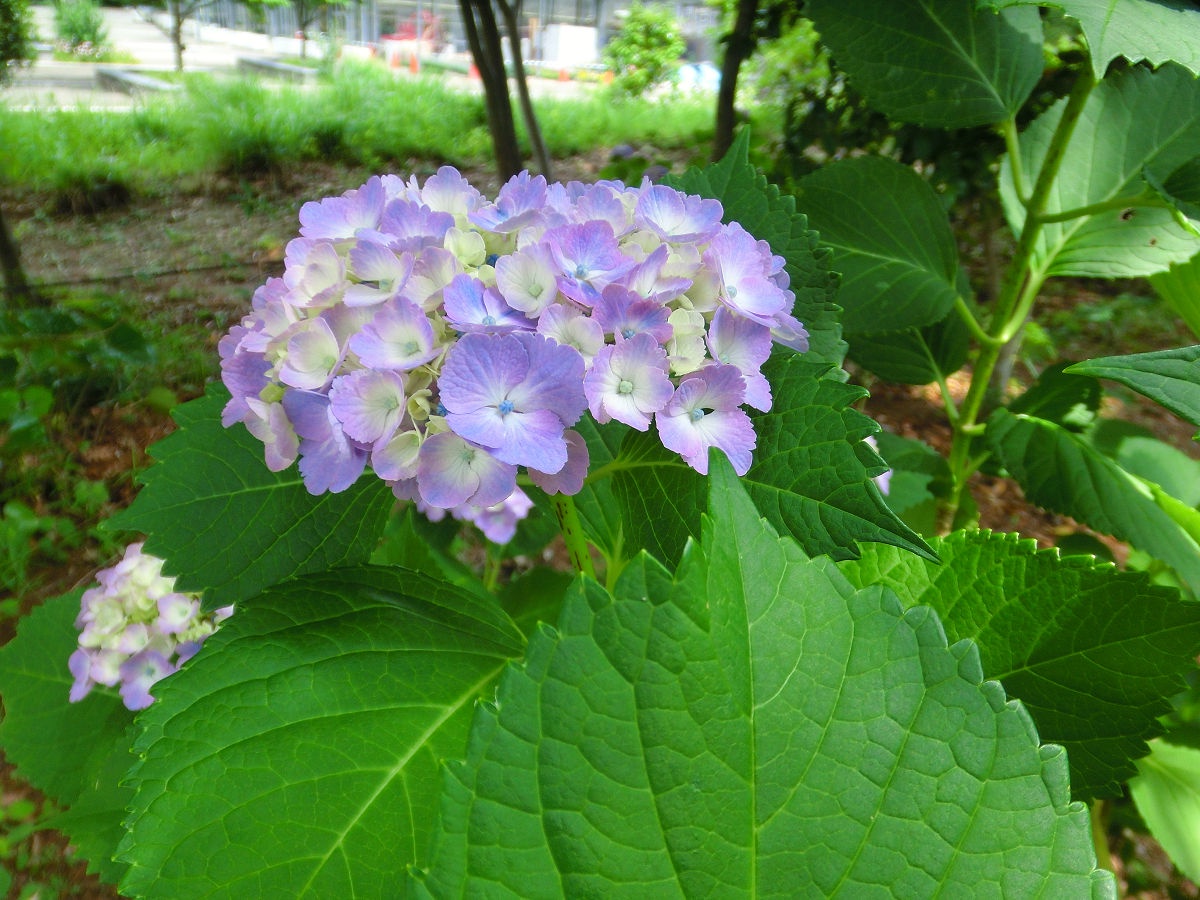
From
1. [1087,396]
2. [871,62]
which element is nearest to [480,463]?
[871,62]

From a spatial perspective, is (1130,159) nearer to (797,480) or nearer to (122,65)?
(797,480)

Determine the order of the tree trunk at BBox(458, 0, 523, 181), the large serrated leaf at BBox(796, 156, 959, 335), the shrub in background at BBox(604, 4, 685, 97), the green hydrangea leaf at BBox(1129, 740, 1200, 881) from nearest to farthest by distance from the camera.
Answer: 1. the green hydrangea leaf at BBox(1129, 740, 1200, 881)
2. the large serrated leaf at BBox(796, 156, 959, 335)
3. the tree trunk at BBox(458, 0, 523, 181)
4. the shrub in background at BBox(604, 4, 685, 97)

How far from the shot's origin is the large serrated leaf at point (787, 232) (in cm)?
84

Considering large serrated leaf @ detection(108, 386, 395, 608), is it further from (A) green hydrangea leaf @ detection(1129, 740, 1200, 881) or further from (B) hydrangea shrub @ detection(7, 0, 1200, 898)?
(A) green hydrangea leaf @ detection(1129, 740, 1200, 881)

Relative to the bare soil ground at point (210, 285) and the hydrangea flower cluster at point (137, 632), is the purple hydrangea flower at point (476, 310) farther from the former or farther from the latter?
the bare soil ground at point (210, 285)

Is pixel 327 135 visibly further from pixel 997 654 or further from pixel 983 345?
pixel 997 654

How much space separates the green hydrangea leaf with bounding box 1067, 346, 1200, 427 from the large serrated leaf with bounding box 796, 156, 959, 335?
30.8 inches

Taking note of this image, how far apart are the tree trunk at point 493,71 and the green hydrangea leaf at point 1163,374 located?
2465mm

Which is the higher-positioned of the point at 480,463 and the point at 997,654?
the point at 480,463

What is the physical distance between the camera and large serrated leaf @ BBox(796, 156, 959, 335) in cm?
136

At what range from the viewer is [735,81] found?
2604 mm

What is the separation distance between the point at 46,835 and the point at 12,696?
1089 mm

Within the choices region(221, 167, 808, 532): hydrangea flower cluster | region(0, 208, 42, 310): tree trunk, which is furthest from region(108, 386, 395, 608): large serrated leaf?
region(0, 208, 42, 310): tree trunk

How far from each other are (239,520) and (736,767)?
579mm
